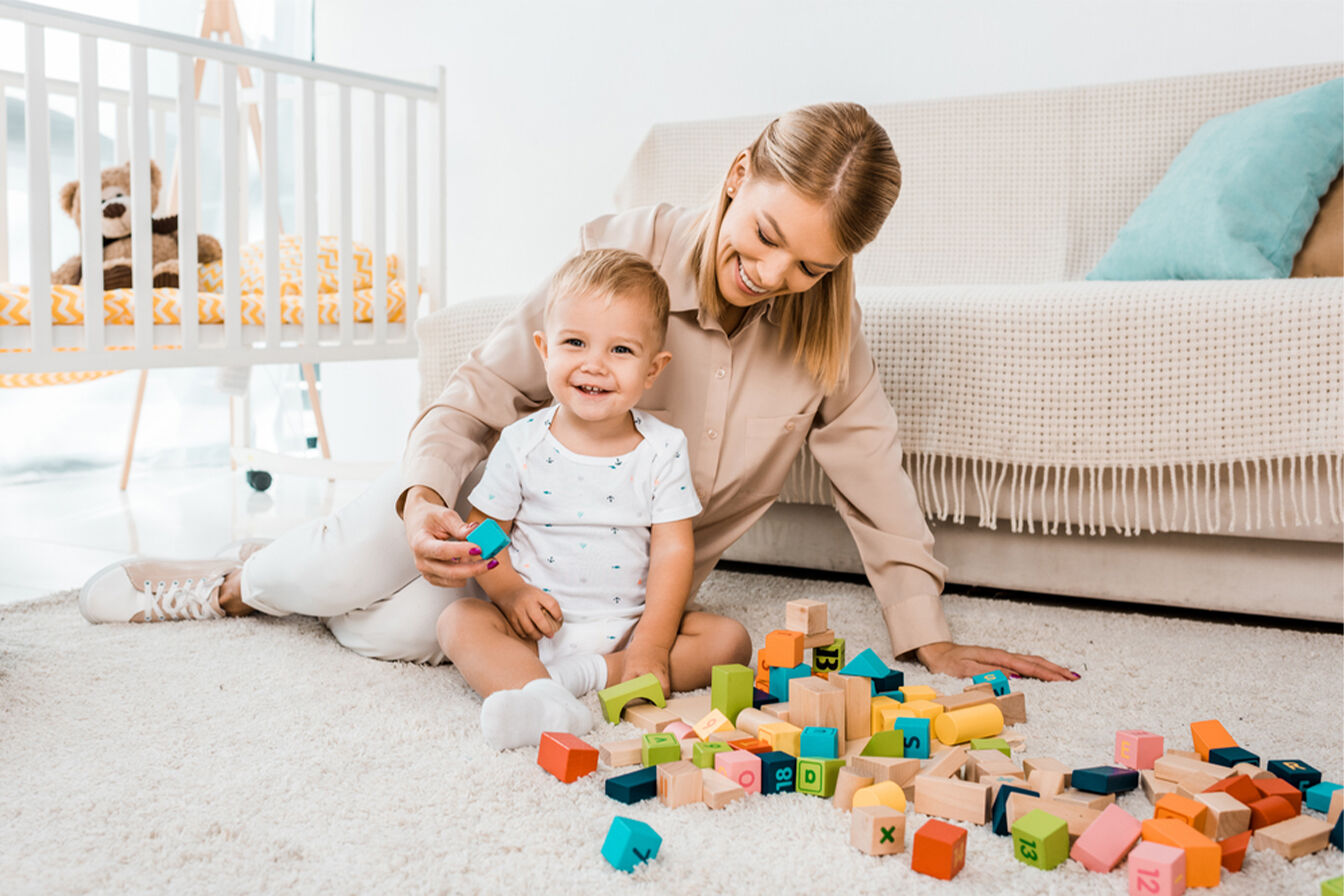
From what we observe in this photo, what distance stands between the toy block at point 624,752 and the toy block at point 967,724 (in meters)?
0.27

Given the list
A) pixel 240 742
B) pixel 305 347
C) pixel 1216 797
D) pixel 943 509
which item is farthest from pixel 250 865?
pixel 305 347

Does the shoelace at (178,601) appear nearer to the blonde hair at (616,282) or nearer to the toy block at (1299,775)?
the blonde hair at (616,282)

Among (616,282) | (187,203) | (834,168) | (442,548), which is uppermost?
(187,203)

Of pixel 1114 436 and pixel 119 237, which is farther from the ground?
pixel 119 237

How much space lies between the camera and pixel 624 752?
86cm

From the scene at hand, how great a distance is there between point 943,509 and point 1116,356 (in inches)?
11.7

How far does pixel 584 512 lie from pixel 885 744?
394 mm

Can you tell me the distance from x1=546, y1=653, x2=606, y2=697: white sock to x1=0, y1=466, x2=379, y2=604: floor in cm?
90

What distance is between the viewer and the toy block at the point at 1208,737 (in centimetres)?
89

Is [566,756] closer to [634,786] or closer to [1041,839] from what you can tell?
[634,786]

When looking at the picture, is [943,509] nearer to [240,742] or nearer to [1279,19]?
[240,742]

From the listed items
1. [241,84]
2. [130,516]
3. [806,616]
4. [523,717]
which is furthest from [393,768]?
[241,84]

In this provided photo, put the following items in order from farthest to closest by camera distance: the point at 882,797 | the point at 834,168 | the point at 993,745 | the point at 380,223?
the point at 380,223, the point at 834,168, the point at 993,745, the point at 882,797

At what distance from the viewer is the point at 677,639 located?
111cm
